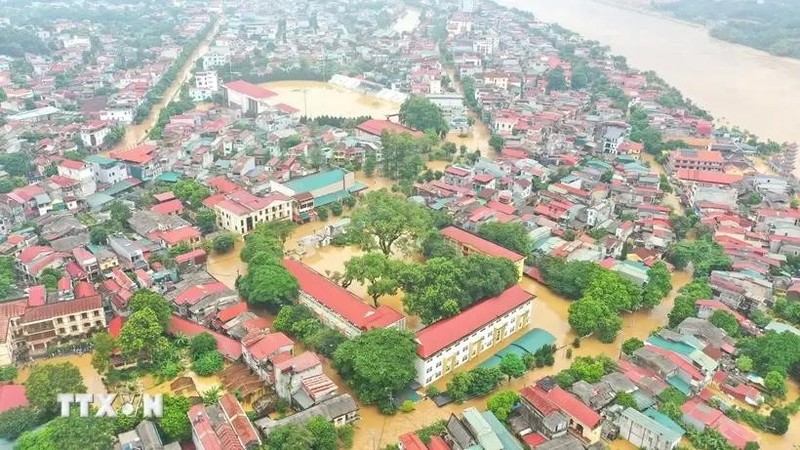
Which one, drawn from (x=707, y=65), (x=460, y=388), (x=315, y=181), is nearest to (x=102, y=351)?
(x=460, y=388)

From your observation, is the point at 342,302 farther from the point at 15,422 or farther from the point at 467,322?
the point at 15,422

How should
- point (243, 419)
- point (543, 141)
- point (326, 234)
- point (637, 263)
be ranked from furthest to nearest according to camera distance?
point (543, 141)
point (326, 234)
point (637, 263)
point (243, 419)

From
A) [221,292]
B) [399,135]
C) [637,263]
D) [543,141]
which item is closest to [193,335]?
[221,292]

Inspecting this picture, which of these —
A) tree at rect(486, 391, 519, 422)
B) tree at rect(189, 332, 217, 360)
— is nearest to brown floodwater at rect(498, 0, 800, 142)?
tree at rect(486, 391, 519, 422)

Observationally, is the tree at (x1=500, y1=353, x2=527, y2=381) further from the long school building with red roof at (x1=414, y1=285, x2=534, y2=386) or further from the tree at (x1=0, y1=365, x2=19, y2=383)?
the tree at (x1=0, y1=365, x2=19, y2=383)

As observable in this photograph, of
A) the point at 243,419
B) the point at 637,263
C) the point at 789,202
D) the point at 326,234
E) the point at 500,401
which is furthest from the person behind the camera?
the point at 789,202

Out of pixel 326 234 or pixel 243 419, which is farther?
pixel 326 234

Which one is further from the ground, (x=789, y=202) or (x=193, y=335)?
(x=789, y=202)

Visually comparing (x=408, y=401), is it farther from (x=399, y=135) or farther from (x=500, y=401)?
(x=399, y=135)
